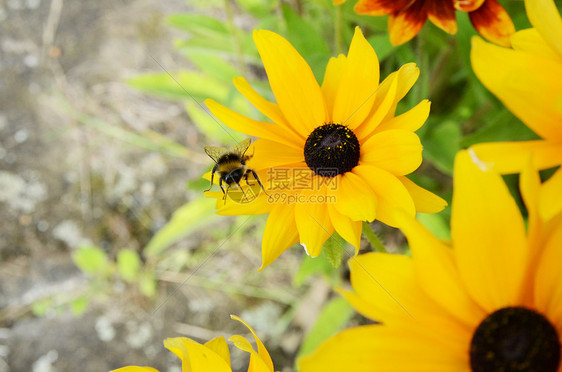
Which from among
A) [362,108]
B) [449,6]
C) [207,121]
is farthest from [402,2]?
[207,121]

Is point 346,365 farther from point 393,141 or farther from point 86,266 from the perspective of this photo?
point 86,266

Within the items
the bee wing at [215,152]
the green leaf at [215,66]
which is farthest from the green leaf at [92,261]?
the bee wing at [215,152]

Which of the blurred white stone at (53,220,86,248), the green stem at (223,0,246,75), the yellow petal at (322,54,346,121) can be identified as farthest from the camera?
the blurred white stone at (53,220,86,248)

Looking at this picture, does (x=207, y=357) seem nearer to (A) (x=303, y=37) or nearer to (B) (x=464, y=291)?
(B) (x=464, y=291)

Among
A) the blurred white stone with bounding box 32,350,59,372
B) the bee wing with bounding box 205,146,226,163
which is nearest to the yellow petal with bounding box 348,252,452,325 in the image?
the bee wing with bounding box 205,146,226,163

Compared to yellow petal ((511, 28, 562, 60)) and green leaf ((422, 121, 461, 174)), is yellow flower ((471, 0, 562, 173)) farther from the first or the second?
green leaf ((422, 121, 461, 174))

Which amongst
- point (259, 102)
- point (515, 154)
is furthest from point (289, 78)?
point (515, 154)

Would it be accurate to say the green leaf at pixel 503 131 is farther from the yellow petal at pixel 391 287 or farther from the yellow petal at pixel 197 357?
the yellow petal at pixel 197 357
